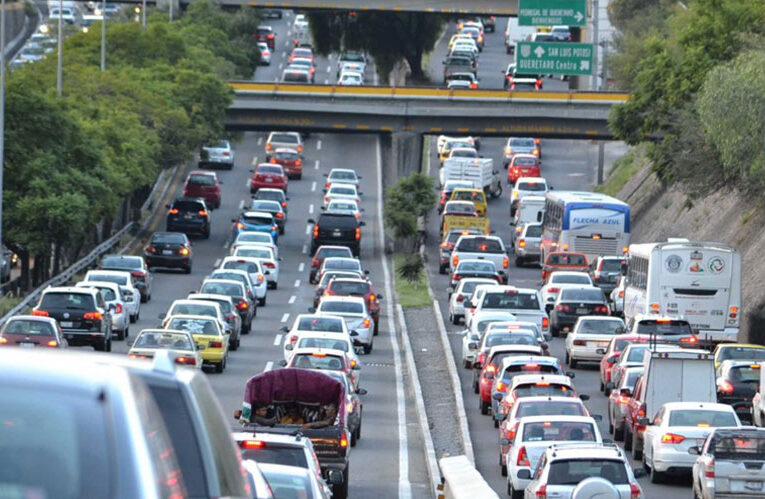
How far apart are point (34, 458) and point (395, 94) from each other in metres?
75.4

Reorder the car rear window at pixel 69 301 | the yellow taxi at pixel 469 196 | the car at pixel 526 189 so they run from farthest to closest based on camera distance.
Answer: the car at pixel 526 189, the yellow taxi at pixel 469 196, the car rear window at pixel 69 301

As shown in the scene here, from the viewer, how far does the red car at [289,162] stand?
8962 centimetres

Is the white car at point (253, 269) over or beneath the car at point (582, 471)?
over

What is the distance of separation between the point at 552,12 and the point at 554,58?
2636 millimetres

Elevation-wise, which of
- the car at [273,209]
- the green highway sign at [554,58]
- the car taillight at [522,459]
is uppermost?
the green highway sign at [554,58]

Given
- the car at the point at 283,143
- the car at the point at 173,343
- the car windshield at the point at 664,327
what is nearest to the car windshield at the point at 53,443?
the car at the point at 173,343

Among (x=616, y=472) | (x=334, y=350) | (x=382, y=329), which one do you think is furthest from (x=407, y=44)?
(x=616, y=472)

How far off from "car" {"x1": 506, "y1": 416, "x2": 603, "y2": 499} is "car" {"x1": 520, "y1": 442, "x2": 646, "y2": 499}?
8.73ft

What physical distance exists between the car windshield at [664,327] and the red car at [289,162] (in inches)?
2020

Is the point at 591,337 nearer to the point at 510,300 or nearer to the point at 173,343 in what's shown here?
the point at 510,300

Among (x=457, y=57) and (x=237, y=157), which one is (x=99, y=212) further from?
(x=457, y=57)

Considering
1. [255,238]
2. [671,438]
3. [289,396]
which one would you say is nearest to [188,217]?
[255,238]

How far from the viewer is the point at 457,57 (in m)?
115

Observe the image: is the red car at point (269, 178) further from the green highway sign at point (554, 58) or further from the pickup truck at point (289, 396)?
the pickup truck at point (289, 396)
